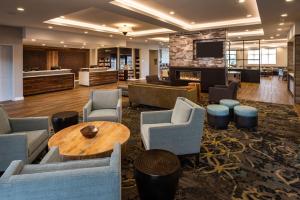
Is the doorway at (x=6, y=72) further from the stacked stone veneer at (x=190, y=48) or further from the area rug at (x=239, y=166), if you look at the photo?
the stacked stone veneer at (x=190, y=48)

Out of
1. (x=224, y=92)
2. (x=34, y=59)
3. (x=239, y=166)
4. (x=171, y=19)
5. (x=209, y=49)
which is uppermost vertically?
(x=171, y=19)

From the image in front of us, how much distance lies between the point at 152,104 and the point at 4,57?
266 inches

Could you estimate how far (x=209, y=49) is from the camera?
10.7 metres

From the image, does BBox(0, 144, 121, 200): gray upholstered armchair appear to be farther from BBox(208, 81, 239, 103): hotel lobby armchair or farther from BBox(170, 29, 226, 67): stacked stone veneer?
BBox(170, 29, 226, 67): stacked stone veneer

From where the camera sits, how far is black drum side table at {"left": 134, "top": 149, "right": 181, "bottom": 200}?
7.20 feet

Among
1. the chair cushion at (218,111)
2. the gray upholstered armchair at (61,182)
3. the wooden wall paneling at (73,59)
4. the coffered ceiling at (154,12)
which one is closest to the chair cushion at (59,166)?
the gray upholstered armchair at (61,182)

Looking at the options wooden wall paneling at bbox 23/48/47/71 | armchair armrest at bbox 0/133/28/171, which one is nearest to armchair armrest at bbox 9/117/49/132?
armchair armrest at bbox 0/133/28/171

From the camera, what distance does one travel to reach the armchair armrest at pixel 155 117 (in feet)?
13.2

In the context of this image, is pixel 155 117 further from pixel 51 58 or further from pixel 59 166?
pixel 51 58

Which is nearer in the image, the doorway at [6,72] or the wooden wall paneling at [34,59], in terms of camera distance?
the doorway at [6,72]

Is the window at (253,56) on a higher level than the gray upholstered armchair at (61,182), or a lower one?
higher

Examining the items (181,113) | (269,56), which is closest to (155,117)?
(181,113)

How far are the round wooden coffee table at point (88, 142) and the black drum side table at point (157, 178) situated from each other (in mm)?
688

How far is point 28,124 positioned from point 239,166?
3.53 meters
